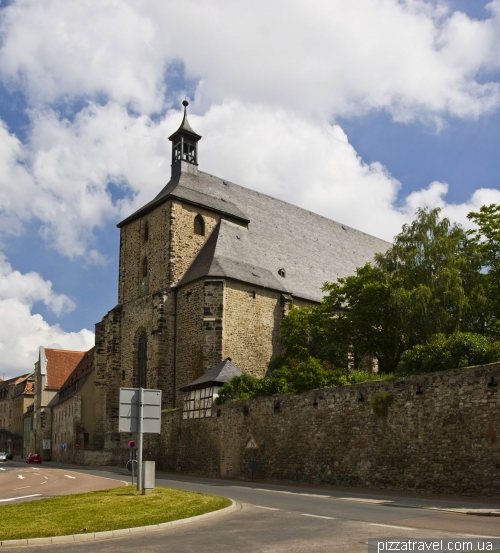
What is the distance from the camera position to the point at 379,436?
61.7 ft

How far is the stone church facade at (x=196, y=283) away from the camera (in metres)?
36.4

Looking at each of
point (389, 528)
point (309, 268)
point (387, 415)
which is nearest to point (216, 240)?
point (309, 268)

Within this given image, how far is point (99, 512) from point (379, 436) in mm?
9438

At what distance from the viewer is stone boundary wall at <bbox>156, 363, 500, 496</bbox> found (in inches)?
626

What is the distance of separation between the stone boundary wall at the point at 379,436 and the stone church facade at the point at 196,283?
31.7 feet

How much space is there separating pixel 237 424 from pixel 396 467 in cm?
905

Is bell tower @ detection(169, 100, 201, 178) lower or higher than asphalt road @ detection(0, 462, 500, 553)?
higher

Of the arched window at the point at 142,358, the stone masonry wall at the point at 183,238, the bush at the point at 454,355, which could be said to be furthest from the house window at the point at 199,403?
the bush at the point at 454,355

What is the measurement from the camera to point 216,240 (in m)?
39.6

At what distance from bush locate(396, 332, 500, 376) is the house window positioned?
11.1m

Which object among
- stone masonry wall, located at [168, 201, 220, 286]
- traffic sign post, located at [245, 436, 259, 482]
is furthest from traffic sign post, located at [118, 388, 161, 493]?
stone masonry wall, located at [168, 201, 220, 286]

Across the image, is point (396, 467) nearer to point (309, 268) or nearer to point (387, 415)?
point (387, 415)

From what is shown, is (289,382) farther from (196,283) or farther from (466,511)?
(466,511)

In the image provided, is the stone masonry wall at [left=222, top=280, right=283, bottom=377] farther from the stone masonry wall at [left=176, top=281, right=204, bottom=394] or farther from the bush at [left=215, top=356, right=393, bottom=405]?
the bush at [left=215, top=356, right=393, bottom=405]
